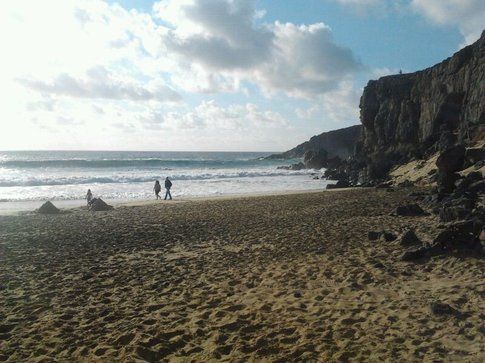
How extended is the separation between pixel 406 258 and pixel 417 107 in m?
40.8

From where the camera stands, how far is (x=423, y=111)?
142 feet

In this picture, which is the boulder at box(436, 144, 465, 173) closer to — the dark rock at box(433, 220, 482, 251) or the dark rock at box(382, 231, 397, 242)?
the dark rock at box(382, 231, 397, 242)

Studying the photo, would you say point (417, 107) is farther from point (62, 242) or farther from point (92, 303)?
point (92, 303)

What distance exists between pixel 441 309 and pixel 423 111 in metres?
41.3

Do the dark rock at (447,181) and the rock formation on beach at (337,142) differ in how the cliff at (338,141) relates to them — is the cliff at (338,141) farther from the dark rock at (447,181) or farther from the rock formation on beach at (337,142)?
the dark rock at (447,181)

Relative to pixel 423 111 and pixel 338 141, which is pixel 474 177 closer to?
pixel 423 111

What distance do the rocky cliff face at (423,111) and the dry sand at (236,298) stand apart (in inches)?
919

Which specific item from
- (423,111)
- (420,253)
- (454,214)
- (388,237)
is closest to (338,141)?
(423,111)

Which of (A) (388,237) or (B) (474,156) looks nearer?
(A) (388,237)

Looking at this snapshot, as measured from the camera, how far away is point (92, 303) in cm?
724

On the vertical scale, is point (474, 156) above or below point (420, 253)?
above

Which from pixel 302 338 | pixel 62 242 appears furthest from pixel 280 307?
pixel 62 242

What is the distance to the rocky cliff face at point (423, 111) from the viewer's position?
32.9 meters

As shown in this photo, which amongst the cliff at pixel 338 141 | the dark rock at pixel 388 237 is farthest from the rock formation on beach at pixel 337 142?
the dark rock at pixel 388 237
